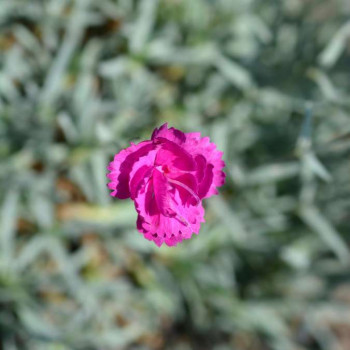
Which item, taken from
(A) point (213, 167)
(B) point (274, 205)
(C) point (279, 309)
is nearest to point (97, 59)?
(B) point (274, 205)

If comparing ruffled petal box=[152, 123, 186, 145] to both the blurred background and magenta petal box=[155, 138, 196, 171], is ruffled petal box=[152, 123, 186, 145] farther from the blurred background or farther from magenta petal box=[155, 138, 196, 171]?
the blurred background

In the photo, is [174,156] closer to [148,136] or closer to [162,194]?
[162,194]

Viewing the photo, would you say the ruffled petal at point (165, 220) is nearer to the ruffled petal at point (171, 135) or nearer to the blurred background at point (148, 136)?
the ruffled petal at point (171, 135)

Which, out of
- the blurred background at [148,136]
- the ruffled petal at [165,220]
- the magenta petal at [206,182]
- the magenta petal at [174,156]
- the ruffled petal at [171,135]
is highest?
the blurred background at [148,136]

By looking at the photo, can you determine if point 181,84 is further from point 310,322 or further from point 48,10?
point 310,322

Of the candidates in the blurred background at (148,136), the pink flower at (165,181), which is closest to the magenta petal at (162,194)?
the pink flower at (165,181)

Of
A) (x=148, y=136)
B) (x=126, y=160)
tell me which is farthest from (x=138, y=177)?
(x=148, y=136)
